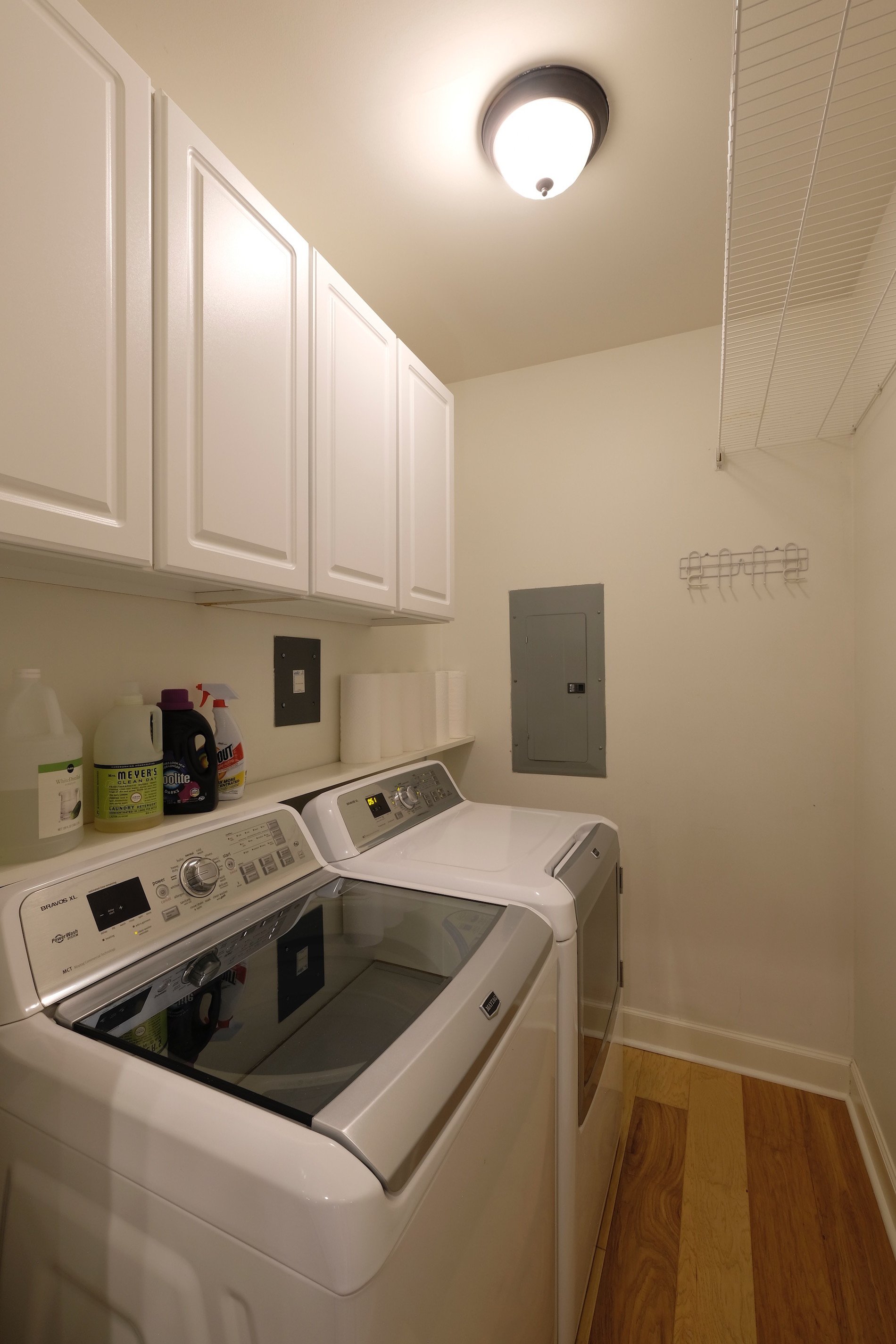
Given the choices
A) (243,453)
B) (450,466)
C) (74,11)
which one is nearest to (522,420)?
(450,466)

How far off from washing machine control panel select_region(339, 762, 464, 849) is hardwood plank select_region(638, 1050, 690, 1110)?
1.19 meters

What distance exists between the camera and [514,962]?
988 millimetres

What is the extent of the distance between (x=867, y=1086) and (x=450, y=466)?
231 cm

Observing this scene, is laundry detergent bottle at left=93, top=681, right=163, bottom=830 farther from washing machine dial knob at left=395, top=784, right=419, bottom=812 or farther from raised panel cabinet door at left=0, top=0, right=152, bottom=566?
washing machine dial knob at left=395, top=784, right=419, bottom=812

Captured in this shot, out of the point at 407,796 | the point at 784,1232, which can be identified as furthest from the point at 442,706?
the point at 784,1232

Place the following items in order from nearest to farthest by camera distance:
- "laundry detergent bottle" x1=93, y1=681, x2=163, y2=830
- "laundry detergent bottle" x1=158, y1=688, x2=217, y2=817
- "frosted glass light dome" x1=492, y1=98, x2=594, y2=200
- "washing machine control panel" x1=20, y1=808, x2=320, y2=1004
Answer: "washing machine control panel" x1=20, y1=808, x2=320, y2=1004
"laundry detergent bottle" x1=93, y1=681, x2=163, y2=830
"laundry detergent bottle" x1=158, y1=688, x2=217, y2=817
"frosted glass light dome" x1=492, y1=98, x2=594, y2=200

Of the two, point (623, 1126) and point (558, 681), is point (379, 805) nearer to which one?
point (558, 681)

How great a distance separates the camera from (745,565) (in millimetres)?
2146

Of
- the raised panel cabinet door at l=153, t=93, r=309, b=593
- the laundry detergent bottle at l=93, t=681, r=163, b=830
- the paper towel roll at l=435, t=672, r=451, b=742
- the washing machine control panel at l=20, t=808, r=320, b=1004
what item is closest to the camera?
the washing machine control panel at l=20, t=808, r=320, b=1004

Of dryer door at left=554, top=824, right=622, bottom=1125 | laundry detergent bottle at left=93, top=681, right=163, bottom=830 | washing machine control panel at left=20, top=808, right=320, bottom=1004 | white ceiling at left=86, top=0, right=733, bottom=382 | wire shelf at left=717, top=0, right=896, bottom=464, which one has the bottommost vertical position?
dryer door at left=554, top=824, right=622, bottom=1125

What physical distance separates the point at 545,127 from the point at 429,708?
164 centimetres

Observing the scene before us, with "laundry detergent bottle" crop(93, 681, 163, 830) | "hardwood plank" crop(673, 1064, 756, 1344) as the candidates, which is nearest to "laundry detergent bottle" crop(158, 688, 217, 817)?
"laundry detergent bottle" crop(93, 681, 163, 830)

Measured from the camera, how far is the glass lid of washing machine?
712 millimetres

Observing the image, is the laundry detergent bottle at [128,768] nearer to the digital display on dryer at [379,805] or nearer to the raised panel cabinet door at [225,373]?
the raised panel cabinet door at [225,373]
